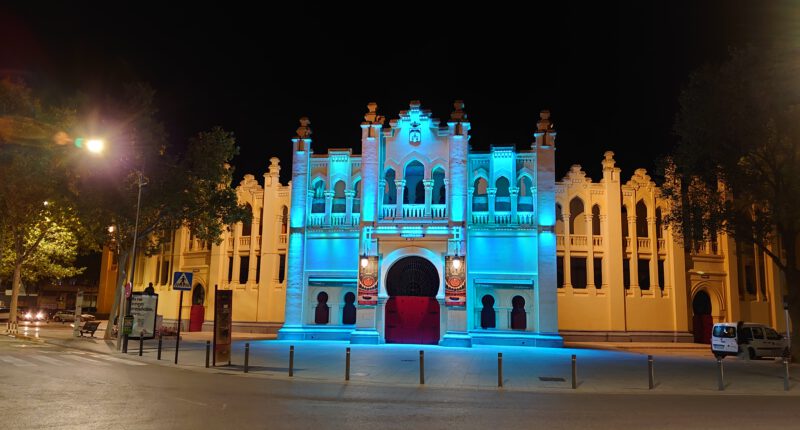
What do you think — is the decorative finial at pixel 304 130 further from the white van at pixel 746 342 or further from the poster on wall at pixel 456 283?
the white van at pixel 746 342

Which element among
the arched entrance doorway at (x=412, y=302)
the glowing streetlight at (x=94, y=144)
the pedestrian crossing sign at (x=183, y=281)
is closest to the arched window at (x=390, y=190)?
the arched entrance doorway at (x=412, y=302)

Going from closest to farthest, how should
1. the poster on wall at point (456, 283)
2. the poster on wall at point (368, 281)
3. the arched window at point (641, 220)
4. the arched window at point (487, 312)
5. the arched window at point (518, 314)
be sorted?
the poster on wall at point (456, 283) < the poster on wall at point (368, 281) < the arched window at point (518, 314) < the arched window at point (487, 312) < the arched window at point (641, 220)

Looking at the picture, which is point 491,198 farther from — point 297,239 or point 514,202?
point 297,239

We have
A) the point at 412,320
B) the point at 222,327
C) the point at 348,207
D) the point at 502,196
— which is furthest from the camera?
the point at 348,207

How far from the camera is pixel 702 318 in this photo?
114ft

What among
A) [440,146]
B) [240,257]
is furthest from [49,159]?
[440,146]

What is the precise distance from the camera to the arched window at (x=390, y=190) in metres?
31.9

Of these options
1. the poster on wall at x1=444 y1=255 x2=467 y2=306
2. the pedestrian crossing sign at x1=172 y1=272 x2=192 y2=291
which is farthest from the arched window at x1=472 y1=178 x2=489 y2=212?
the pedestrian crossing sign at x1=172 y1=272 x2=192 y2=291

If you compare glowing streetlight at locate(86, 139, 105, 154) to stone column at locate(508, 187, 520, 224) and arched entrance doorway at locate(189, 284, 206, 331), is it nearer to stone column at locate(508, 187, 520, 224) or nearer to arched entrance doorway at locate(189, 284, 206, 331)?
stone column at locate(508, 187, 520, 224)

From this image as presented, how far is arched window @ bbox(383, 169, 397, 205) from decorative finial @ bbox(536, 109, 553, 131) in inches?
323

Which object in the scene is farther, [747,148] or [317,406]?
[747,148]

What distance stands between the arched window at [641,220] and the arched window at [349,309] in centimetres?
1736

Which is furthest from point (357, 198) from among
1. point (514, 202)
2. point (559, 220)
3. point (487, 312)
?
A: point (559, 220)

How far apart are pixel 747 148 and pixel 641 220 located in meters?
13.6
